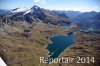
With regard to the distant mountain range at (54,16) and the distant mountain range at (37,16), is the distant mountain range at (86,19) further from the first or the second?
the distant mountain range at (37,16)

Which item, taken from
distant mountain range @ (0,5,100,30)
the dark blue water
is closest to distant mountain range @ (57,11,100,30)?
distant mountain range @ (0,5,100,30)

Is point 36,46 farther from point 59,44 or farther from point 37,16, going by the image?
point 37,16

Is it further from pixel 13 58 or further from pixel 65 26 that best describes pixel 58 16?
pixel 13 58

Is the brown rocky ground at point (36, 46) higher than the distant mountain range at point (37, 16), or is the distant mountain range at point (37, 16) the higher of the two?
the distant mountain range at point (37, 16)

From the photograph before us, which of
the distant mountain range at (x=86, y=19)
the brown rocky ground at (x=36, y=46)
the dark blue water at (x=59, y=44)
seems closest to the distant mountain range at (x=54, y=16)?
the distant mountain range at (x=86, y=19)

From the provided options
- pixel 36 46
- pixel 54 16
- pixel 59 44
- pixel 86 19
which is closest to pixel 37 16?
pixel 54 16

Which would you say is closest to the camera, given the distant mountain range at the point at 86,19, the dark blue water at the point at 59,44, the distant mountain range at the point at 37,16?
the distant mountain range at the point at 86,19

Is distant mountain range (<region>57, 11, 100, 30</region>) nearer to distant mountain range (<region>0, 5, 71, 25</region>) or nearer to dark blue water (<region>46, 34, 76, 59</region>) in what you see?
distant mountain range (<region>0, 5, 71, 25</region>)

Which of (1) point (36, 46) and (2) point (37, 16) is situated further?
(2) point (37, 16)
